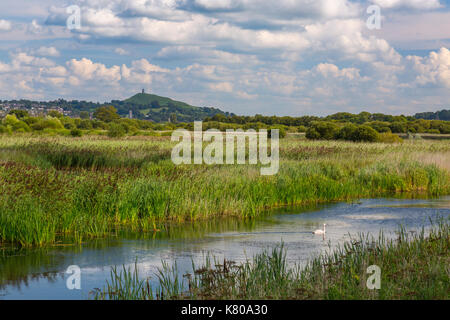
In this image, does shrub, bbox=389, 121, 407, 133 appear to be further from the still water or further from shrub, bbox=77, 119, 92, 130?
the still water

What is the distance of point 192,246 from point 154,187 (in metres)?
2.93

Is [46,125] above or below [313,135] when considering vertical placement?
above

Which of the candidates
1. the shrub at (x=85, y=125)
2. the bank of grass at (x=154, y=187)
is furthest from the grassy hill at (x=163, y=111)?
the bank of grass at (x=154, y=187)

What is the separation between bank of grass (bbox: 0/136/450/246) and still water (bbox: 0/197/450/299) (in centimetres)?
53

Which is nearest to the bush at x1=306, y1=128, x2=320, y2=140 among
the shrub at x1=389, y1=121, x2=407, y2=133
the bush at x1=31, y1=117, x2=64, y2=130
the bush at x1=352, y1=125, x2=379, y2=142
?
the bush at x1=352, y1=125, x2=379, y2=142

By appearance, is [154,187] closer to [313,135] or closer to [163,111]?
[313,135]

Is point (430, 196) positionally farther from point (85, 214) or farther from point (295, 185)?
point (85, 214)

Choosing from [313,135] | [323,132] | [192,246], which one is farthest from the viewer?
[323,132]

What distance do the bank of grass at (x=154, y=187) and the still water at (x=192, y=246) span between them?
0.53 meters

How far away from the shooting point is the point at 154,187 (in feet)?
41.4

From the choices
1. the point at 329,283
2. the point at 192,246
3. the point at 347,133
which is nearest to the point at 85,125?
the point at 347,133

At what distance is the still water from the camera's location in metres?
7.88

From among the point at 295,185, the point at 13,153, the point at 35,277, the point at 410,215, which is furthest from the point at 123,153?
the point at 35,277
